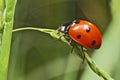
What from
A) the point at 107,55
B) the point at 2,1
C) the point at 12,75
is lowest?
the point at 12,75

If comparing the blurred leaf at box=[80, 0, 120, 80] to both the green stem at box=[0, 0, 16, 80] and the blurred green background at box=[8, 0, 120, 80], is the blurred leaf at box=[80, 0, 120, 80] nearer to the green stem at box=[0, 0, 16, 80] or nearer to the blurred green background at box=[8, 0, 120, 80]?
the blurred green background at box=[8, 0, 120, 80]

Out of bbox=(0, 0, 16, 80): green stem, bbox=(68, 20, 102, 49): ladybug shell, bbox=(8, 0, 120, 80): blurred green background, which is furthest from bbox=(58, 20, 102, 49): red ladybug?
bbox=(0, 0, 16, 80): green stem

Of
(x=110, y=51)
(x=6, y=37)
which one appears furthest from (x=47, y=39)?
(x=6, y=37)

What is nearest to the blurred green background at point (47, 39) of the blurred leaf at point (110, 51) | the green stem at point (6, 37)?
the blurred leaf at point (110, 51)

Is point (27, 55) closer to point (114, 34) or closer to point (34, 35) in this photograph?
point (34, 35)

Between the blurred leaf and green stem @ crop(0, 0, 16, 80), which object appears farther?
the blurred leaf

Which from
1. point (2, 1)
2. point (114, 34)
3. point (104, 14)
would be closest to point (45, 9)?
point (104, 14)

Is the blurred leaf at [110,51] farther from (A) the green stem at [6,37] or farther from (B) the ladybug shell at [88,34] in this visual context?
(A) the green stem at [6,37]

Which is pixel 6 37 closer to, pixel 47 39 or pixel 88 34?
pixel 88 34
